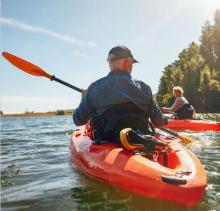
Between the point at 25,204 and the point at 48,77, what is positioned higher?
the point at 48,77

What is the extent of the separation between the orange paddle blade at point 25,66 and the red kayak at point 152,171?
435cm

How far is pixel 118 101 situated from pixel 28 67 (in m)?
5.04

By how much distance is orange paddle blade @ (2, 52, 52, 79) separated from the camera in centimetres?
895

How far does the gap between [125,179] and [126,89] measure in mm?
1415

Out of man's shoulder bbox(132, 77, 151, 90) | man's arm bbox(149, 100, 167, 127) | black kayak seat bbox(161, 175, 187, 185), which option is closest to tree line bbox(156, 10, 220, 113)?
man's arm bbox(149, 100, 167, 127)

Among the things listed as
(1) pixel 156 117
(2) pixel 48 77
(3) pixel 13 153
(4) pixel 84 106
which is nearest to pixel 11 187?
(4) pixel 84 106

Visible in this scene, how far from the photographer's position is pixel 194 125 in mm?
12125

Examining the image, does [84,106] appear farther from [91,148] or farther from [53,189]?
[53,189]

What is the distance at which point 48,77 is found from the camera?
30.4 ft

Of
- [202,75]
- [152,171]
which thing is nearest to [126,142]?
[152,171]

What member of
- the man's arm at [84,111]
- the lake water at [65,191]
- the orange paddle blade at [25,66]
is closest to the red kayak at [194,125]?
the lake water at [65,191]

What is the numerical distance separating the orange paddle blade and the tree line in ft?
113

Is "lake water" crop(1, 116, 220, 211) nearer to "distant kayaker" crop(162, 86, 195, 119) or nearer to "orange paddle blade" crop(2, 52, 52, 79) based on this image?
"orange paddle blade" crop(2, 52, 52, 79)

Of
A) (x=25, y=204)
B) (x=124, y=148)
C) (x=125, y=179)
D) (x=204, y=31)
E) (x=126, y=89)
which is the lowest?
(x=25, y=204)
